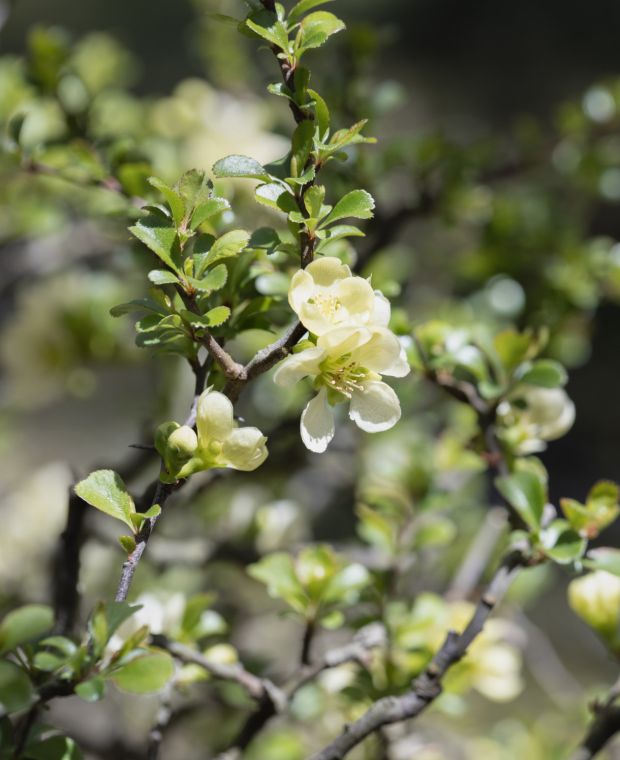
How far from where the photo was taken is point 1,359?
0.86 meters

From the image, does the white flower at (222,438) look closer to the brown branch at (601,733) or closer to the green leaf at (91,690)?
the green leaf at (91,690)

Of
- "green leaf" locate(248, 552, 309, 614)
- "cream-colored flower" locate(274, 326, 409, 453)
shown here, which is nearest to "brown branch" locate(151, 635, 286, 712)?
"green leaf" locate(248, 552, 309, 614)

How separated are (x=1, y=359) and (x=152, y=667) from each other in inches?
23.5

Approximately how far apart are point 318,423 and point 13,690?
16 cm

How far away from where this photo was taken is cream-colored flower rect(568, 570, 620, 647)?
50 centimetres

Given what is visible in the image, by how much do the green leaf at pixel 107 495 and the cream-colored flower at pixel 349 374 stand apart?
0.08 metres

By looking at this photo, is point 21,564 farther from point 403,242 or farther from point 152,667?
point 403,242

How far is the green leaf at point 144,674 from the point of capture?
1.07 feet

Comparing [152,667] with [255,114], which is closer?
[152,667]

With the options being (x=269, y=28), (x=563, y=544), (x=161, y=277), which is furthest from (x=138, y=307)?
(x=563, y=544)

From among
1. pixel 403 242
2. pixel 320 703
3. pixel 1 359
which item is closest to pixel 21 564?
pixel 1 359

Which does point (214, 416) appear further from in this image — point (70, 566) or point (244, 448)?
point (70, 566)

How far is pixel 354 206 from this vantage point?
1.15 ft

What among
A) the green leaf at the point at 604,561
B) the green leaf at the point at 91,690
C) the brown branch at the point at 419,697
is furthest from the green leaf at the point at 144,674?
the green leaf at the point at 604,561
